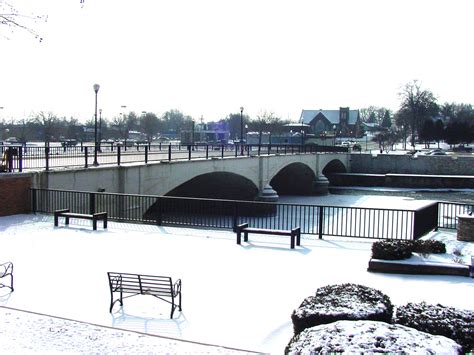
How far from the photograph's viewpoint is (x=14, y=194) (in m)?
18.2

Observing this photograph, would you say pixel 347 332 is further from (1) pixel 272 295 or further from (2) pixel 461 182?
(2) pixel 461 182

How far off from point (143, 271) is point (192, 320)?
3031 mm

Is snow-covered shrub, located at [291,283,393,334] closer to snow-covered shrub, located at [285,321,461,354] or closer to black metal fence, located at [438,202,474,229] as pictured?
snow-covered shrub, located at [285,321,461,354]

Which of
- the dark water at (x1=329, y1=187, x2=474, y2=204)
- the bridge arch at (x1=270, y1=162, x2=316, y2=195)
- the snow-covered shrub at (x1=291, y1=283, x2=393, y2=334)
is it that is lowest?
the dark water at (x1=329, y1=187, x2=474, y2=204)

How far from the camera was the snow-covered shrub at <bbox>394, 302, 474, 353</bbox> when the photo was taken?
609 centimetres

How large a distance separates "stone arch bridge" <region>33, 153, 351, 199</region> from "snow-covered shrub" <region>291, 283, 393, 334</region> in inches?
559

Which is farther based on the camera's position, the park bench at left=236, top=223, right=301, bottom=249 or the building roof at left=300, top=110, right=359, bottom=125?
the building roof at left=300, top=110, right=359, bottom=125

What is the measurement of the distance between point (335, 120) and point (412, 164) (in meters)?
77.7

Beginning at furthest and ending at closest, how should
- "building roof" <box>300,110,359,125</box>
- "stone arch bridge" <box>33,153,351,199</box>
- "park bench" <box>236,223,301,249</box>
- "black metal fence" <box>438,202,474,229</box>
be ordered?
"building roof" <box>300,110,359,125</box>
"stone arch bridge" <box>33,153,351,199</box>
"black metal fence" <box>438,202,474,229</box>
"park bench" <box>236,223,301,249</box>

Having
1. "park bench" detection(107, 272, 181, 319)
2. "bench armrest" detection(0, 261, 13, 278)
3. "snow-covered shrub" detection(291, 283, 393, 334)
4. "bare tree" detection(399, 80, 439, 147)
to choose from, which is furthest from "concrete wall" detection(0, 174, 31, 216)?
"bare tree" detection(399, 80, 439, 147)

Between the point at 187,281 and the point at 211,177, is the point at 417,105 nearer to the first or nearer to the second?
the point at 211,177

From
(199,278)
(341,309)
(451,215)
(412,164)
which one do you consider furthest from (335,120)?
(341,309)

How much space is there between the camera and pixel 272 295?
9.67 metres

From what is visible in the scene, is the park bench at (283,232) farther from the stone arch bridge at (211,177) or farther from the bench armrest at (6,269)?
the stone arch bridge at (211,177)
